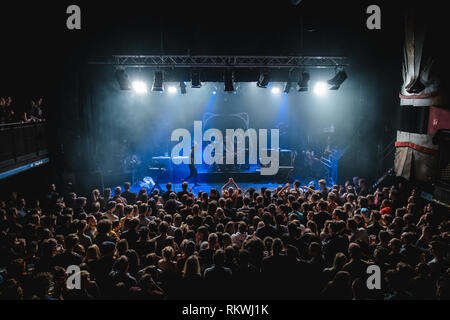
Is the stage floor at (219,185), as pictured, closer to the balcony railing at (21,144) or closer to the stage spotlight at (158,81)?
the balcony railing at (21,144)

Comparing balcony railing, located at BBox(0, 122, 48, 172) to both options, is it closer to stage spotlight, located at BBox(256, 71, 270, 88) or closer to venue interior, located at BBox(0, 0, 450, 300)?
venue interior, located at BBox(0, 0, 450, 300)

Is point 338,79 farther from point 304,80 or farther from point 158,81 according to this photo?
point 158,81

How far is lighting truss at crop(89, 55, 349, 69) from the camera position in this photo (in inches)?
394

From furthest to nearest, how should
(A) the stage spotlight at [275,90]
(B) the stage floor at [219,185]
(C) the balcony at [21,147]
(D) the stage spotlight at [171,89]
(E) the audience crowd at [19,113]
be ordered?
(A) the stage spotlight at [275,90] → (D) the stage spotlight at [171,89] → (B) the stage floor at [219,185] → (E) the audience crowd at [19,113] → (C) the balcony at [21,147]

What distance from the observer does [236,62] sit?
1081 cm

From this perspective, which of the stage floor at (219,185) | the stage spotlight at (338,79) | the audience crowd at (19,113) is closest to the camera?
the audience crowd at (19,113)

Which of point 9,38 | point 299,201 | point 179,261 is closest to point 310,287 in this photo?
point 179,261

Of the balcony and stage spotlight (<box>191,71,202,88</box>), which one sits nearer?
the balcony

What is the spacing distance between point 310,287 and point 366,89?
31.7 ft

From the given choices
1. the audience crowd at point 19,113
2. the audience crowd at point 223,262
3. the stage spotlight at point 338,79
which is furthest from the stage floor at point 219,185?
the audience crowd at point 223,262

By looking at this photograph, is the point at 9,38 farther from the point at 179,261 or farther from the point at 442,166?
the point at 442,166

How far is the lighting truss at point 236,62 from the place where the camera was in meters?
10.0

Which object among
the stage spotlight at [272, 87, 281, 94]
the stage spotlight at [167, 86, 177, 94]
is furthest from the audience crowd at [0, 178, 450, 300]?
the stage spotlight at [272, 87, 281, 94]

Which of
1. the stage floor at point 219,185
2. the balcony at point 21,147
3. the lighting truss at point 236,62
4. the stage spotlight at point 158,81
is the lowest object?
the stage floor at point 219,185
